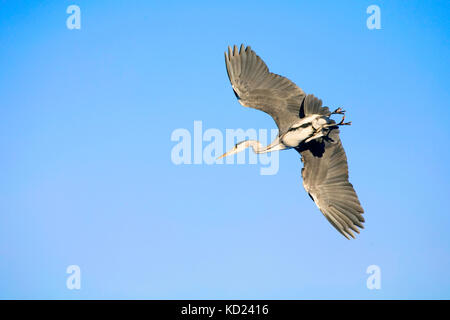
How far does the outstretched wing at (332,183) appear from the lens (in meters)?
13.7

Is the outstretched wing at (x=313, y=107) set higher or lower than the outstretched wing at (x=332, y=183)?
higher

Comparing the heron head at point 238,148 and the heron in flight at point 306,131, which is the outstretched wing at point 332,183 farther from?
the heron head at point 238,148

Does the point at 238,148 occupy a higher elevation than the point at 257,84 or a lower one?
lower

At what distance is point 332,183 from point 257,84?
2957 mm

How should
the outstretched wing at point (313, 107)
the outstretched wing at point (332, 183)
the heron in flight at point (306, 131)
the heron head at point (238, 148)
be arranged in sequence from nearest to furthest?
the outstretched wing at point (313, 107) → the heron in flight at point (306, 131) → the outstretched wing at point (332, 183) → the heron head at point (238, 148)

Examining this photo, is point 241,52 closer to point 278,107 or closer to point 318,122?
point 278,107

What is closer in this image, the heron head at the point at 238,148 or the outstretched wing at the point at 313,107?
the outstretched wing at the point at 313,107

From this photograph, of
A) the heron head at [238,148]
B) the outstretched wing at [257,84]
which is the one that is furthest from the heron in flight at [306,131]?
the heron head at [238,148]

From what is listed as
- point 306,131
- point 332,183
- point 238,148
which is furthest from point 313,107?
point 238,148

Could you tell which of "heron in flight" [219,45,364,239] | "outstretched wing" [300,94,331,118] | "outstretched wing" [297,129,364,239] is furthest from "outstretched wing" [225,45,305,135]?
"outstretched wing" [297,129,364,239]

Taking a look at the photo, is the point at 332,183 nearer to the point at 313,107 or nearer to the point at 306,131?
the point at 306,131

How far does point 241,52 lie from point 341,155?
10.9 ft

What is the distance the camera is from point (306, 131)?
13406 mm
